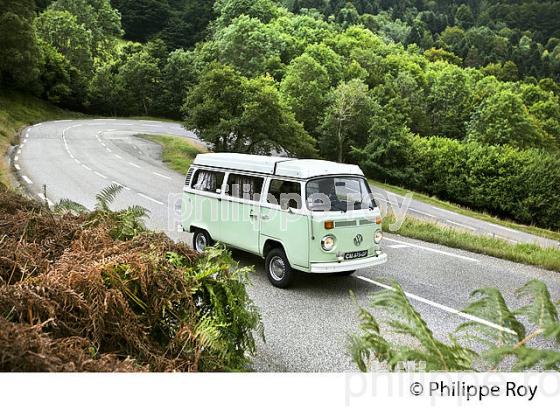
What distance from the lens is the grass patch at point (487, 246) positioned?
995 cm

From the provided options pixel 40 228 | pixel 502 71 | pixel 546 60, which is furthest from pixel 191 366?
pixel 546 60

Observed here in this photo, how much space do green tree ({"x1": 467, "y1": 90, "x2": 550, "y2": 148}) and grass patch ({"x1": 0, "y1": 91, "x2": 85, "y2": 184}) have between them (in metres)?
38.0

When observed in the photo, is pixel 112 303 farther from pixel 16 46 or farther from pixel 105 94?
pixel 105 94

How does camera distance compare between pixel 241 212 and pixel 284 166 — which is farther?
pixel 241 212

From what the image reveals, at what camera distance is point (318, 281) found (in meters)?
8.18

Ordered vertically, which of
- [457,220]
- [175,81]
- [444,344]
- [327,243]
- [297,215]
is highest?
[444,344]

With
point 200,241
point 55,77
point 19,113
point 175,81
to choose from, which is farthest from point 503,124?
point 200,241

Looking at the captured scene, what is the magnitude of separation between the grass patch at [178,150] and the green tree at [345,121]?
11.7 meters

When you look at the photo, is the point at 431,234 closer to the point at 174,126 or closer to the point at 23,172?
the point at 23,172

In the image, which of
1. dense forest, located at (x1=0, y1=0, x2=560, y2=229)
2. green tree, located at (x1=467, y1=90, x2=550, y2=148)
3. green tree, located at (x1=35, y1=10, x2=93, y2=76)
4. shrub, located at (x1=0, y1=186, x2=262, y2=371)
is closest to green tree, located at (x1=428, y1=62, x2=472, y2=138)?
dense forest, located at (x1=0, y1=0, x2=560, y2=229)

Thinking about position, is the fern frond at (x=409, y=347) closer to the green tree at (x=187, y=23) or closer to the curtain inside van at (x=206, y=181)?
the curtain inside van at (x=206, y=181)

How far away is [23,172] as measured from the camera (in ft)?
56.3

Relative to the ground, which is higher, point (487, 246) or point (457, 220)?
point (487, 246)

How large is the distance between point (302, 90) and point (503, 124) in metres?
21.8
